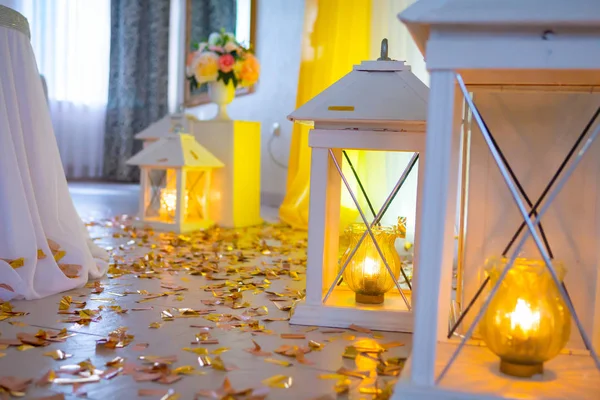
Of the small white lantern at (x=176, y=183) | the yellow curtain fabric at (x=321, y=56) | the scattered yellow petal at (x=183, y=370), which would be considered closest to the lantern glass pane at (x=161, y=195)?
the small white lantern at (x=176, y=183)

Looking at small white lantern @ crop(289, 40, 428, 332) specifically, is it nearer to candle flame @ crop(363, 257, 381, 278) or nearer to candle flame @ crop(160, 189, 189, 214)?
candle flame @ crop(363, 257, 381, 278)

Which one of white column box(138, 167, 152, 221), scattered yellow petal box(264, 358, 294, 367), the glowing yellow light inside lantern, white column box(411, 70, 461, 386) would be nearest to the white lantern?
white column box(411, 70, 461, 386)

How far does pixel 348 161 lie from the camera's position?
136cm

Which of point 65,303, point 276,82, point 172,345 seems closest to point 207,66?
point 276,82

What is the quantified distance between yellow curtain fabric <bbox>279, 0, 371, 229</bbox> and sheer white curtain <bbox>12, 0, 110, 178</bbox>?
10.6ft

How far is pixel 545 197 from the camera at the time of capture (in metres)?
1.14

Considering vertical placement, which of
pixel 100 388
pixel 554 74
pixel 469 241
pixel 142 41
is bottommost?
pixel 100 388

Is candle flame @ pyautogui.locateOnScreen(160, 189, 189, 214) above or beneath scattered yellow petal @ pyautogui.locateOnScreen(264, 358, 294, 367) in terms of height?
above

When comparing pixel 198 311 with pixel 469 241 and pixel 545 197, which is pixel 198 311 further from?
pixel 545 197

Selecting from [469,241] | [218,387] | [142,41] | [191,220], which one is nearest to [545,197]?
[469,241]

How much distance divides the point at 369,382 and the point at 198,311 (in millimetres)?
528

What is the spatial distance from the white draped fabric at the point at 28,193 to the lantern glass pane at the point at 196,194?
1.21 meters

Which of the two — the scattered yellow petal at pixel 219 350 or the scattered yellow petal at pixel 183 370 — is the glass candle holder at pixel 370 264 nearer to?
the scattered yellow petal at pixel 219 350

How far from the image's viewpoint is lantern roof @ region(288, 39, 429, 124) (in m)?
1.25
